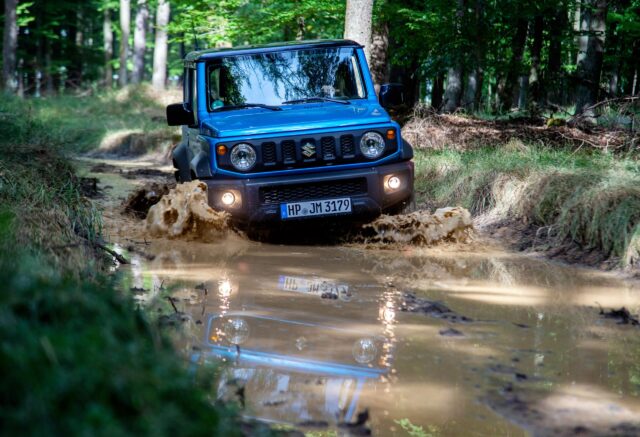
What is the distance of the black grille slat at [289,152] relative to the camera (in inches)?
303

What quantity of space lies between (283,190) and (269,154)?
14.0 inches

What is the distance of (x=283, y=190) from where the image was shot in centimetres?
773

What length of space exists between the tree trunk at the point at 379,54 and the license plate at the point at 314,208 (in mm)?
7000

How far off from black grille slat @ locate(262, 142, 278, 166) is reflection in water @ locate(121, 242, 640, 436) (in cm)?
86

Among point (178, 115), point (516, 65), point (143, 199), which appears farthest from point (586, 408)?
point (516, 65)

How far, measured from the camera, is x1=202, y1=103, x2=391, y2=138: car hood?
25.2ft

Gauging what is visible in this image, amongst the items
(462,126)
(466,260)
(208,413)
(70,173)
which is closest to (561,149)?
(462,126)

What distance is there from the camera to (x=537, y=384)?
13.0 feet

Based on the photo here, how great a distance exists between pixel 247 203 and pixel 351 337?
3.10m

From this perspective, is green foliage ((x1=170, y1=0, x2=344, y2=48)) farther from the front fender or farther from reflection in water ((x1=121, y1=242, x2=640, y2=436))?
reflection in water ((x1=121, y1=242, x2=640, y2=436))

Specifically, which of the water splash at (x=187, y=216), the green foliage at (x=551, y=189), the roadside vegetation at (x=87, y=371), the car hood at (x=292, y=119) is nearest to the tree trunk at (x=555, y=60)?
the green foliage at (x=551, y=189)

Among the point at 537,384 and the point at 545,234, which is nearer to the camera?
the point at 537,384

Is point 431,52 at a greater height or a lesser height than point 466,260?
greater

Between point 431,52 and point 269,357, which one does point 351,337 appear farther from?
point 431,52
